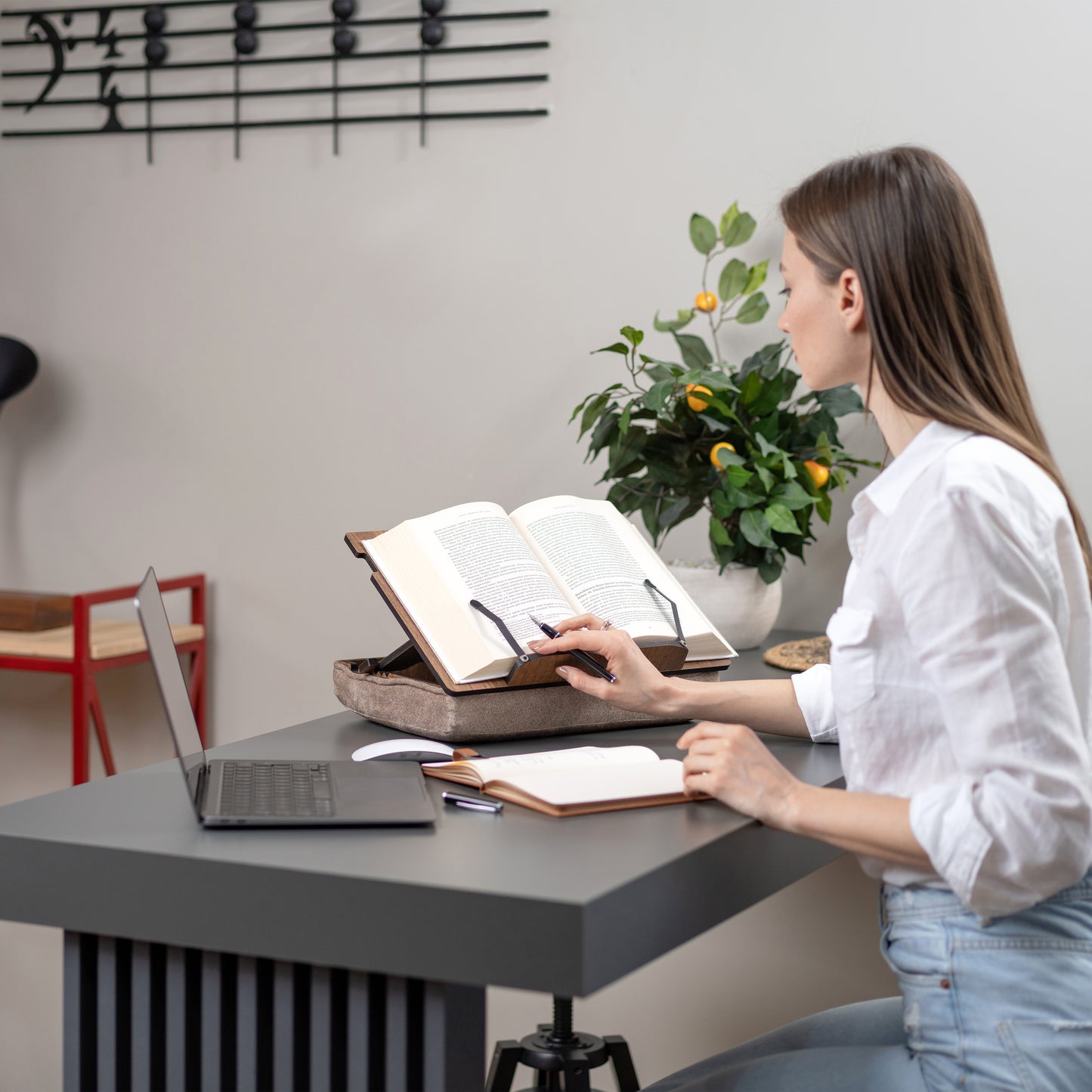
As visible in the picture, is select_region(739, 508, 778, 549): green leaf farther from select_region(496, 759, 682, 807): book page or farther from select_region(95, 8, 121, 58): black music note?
select_region(95, 8, 121, 58): black music note

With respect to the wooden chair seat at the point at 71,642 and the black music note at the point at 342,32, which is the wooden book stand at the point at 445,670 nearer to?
the wooden chair seat at the point at 71,642

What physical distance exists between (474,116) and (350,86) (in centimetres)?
26

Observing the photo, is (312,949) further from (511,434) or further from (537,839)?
(511,434)

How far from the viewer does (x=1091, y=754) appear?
981mm

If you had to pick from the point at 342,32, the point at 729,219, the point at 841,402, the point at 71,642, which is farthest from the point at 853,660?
the point at 342,32

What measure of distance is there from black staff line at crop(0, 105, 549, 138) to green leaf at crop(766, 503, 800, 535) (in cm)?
89

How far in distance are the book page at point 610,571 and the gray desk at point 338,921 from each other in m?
0.38

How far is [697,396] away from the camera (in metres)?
1.81

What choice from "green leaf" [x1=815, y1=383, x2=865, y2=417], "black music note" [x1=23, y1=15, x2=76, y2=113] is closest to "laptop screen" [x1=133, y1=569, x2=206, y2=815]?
"green leaf" [x1=815, y1=383, x2=865, y2=417]

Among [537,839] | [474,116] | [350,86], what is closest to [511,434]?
[474,116]

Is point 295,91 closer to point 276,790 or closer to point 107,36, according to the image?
point 107,36

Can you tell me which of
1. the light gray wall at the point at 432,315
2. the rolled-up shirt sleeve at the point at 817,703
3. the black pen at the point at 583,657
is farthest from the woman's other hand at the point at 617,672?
the light gray wall at the point at 432,315

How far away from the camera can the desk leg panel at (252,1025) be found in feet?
3.05

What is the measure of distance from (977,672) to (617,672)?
1.61 ft
